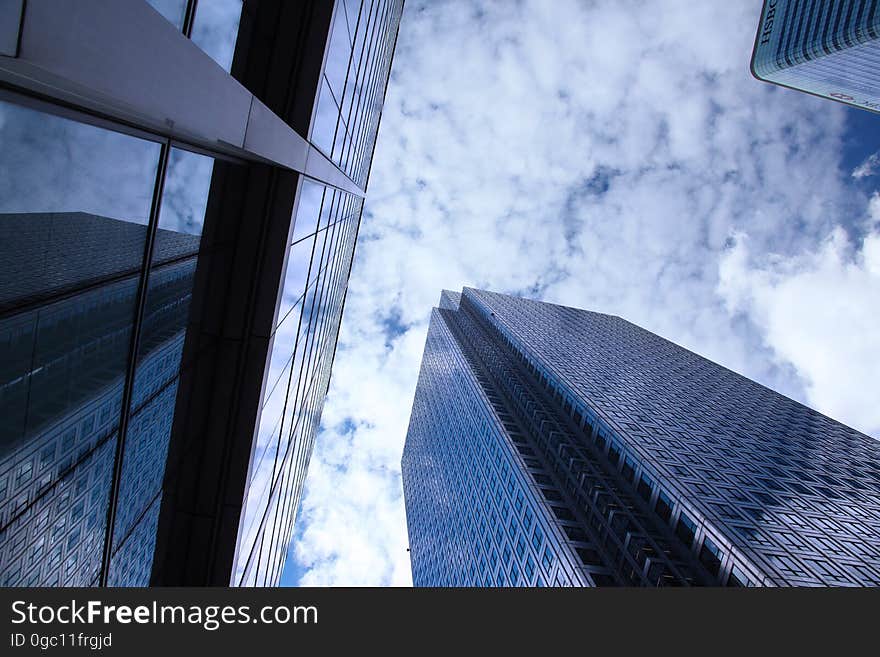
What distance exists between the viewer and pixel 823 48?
8900 centimetres

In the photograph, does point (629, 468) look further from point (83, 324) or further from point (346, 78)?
point (83, 324)

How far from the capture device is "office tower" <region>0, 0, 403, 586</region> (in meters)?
4.36

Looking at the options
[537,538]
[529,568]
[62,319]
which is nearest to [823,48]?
[537,538]

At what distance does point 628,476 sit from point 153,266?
8066 centimetres

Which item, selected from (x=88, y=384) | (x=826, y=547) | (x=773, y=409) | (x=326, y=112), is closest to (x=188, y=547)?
(x=88, y=384)

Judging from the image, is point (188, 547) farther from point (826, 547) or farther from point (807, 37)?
point (807, 37)

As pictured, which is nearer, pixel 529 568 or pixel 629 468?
pixel 529 568

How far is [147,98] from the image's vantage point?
15.6ft

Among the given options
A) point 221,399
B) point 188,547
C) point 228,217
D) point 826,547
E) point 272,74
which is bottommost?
point 826,547

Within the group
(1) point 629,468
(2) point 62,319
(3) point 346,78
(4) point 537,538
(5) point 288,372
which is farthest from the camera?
(1) point 629,468

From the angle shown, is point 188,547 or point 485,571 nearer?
point 188,547

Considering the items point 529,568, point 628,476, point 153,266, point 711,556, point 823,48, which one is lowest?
point 529,568

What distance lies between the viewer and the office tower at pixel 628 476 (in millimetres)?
54844

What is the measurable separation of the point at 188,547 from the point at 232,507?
1663 millimetres
